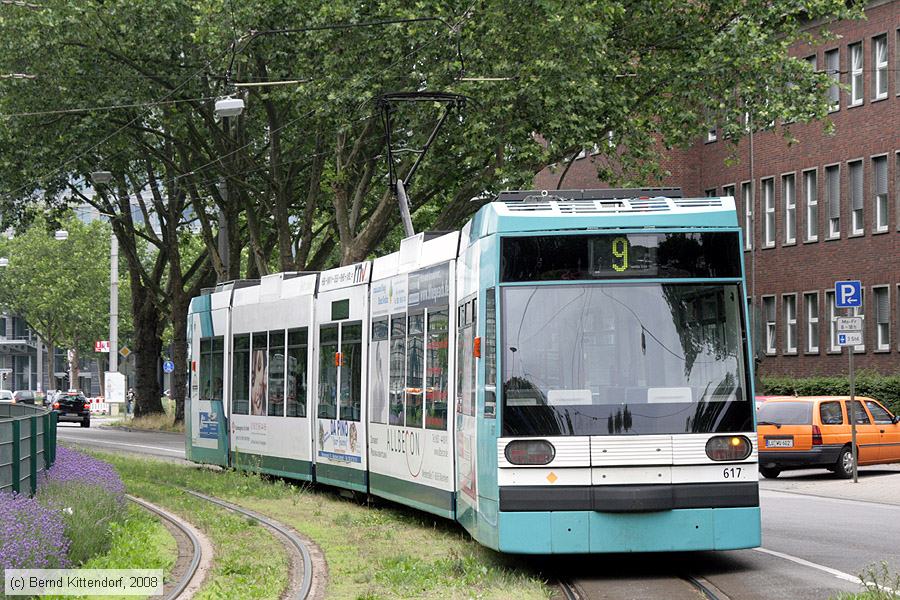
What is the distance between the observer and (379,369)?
17891 mm

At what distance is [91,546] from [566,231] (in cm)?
477

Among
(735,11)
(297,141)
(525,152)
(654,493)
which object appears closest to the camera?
(654,493)

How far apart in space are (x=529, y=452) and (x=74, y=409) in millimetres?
53639

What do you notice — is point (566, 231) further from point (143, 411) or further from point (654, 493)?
point (143, 411)

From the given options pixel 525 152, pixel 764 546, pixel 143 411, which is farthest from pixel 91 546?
pixel 143 411

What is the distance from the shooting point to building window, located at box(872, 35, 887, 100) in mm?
44094

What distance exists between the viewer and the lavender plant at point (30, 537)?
443 inches

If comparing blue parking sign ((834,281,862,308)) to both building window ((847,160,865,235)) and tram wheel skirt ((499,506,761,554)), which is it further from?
building window ((847,160,865,235))

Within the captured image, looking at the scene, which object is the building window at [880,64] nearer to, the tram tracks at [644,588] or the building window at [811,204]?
the building window at [811,204]

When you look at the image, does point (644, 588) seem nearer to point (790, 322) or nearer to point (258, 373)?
point (258, 373)

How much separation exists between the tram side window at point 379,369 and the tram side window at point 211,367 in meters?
6.80

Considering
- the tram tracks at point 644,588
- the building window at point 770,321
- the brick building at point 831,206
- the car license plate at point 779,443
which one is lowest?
the tram tracks at point 644,588

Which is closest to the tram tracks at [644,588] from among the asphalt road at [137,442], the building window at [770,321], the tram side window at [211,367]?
the tram side window at [211,367]

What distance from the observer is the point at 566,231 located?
42.1 feet
